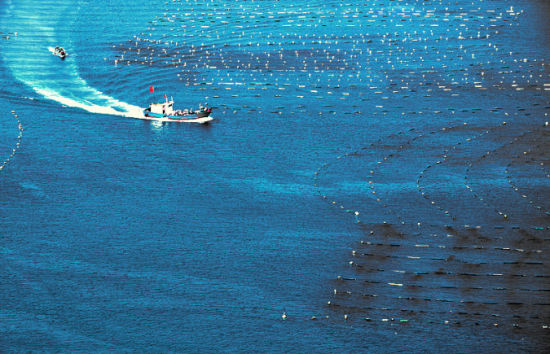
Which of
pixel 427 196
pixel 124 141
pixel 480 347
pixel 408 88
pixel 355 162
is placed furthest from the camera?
pixel 408 88

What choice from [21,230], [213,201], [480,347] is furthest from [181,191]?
[480,347]

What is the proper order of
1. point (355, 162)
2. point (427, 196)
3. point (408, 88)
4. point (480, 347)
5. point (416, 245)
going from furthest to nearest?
point (408, 88) < point (355, 162) < point (427, 196) < point (416, 245) < point (480, 347)

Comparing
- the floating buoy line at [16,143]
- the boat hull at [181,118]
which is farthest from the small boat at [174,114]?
the floating buoy line at [16,143]

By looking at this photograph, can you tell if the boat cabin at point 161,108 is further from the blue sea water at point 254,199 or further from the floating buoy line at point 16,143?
the floating buoy line at point 16,143

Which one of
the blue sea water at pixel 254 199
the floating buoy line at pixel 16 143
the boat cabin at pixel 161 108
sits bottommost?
the blue sea water at pixel 254 199

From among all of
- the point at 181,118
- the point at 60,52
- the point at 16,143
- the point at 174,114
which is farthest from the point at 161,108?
the point at 60,52

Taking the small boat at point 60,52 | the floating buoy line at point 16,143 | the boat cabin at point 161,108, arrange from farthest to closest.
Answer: the small boat at point 60,52 → the boat cabin at point 161,108 → the floating buoy line at point 16,143

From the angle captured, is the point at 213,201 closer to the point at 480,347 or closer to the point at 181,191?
the point at 181,191
